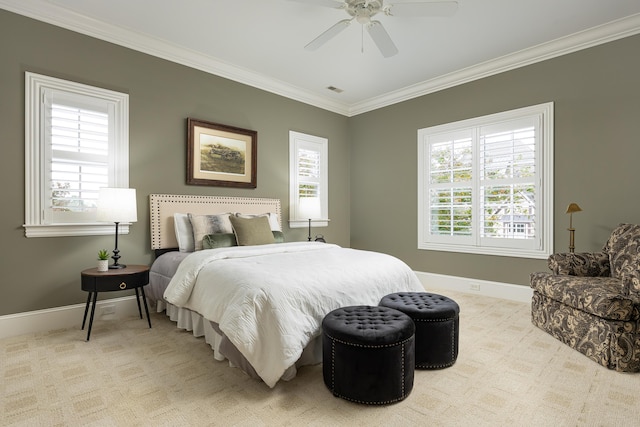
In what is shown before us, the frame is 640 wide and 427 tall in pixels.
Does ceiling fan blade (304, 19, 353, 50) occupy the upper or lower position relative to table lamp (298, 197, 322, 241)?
upper

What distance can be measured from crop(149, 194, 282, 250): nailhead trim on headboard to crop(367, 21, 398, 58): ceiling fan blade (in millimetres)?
2494

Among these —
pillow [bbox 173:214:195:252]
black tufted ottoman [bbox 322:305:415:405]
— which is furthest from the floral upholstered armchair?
pillow [bbox 173:214:195:252]

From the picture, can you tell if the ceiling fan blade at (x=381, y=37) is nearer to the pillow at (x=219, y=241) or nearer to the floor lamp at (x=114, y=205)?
the pillow at (x=219, y=241)

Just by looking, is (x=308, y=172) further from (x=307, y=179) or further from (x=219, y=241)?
(x=219, y=241)

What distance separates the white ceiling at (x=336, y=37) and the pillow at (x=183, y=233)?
184 cm

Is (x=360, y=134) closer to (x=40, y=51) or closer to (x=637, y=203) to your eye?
(x=637, y=203)

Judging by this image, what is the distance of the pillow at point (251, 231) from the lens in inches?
143

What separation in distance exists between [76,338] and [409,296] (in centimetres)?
280

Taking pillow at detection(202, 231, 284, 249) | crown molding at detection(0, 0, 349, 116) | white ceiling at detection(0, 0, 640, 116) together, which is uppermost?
white ceiling at detection(0, 0, 640, 116)

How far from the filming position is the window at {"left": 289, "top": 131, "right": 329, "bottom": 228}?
16.2 ft

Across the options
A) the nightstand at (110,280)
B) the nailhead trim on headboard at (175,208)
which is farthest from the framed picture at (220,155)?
the nightstand at (110,280)

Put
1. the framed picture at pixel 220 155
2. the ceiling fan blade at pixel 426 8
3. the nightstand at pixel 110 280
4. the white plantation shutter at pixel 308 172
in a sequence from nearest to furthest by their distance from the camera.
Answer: the ceiling fan blade at pixel 426 8 < the nightstand at pixel 110 280 < the framed picture at pixel 220 155 < the white plantation shutter at pixel 308 172

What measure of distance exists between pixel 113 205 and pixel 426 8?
10.1 feet

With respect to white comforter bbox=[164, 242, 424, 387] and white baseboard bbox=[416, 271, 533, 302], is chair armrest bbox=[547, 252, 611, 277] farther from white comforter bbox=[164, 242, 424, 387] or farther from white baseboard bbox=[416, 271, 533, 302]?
white comforter bbox=[164, 242, 424, 387]
